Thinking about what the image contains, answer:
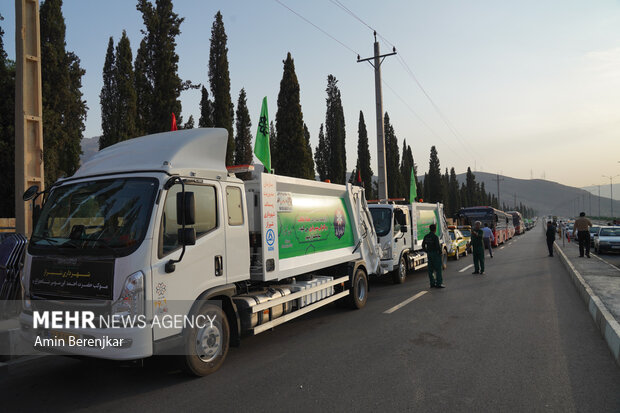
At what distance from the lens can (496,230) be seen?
29.1 metres

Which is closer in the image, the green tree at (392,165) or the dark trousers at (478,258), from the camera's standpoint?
the dark trousers at (478,258)

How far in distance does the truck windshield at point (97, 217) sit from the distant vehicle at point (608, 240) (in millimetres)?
23620

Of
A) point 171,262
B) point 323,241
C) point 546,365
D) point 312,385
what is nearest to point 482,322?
point 546,365

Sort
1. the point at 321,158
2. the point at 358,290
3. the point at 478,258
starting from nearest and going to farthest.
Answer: the point at 358,290, the point at 478,258, the point at 321,158

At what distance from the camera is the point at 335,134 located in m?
49.8

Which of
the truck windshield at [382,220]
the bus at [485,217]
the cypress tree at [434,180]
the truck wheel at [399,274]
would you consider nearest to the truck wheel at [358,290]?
the truck windshield at [382,220]

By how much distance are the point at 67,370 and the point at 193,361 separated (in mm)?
1906

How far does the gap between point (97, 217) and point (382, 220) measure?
29.2 feet

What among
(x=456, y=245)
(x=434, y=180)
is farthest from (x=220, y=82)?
(x=434, y=180)

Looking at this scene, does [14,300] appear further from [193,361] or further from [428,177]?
[428,177]

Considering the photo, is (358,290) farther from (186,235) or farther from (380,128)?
(380,128)

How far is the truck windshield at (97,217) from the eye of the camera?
14.3ft

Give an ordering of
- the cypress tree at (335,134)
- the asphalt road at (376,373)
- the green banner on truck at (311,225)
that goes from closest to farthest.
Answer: the asphalt road at (376,373) < the green banner on truck at (311,225) < the cypress tree at (335,134)

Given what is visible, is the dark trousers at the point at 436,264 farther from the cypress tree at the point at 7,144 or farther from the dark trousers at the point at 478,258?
the cypress tree at the point at 7,144
